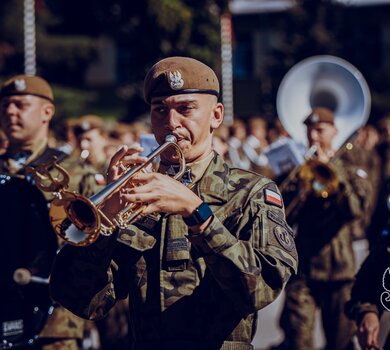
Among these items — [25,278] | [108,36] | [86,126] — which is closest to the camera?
[25,278]

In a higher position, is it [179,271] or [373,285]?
[179,271]

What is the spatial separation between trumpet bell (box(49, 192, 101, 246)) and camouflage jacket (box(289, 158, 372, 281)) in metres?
4.13

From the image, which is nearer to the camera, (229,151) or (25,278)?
(25,278)

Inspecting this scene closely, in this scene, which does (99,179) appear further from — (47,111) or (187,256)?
(187,256)

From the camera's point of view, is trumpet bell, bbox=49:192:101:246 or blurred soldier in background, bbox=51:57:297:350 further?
blurred soldier in background, bbox=51:57:297:350

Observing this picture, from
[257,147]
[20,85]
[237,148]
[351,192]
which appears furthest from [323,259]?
[257,147]

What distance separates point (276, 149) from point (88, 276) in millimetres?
3992

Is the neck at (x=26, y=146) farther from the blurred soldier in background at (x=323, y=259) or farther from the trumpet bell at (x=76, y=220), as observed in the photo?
the trumpet bell at (x=76, y=220)

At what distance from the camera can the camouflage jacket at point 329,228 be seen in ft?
25.6

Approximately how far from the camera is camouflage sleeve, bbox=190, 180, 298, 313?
149 inches

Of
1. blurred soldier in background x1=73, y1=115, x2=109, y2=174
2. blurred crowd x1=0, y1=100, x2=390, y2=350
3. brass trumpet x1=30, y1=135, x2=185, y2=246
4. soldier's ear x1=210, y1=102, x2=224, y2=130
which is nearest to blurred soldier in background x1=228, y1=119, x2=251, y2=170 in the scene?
blurred crowd x1=0, y1=100, x2=390, y2=350

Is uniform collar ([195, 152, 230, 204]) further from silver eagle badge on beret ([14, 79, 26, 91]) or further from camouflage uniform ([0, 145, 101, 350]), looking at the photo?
silver eagle badge on beret ([14, 79, 26, 91])

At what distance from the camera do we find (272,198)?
4168mm

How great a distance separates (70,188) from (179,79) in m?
2.24
